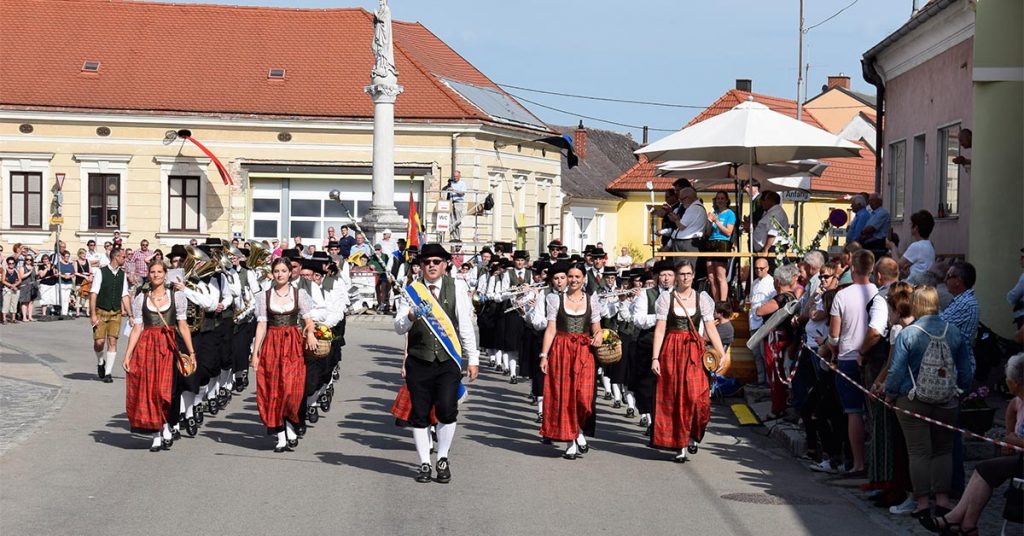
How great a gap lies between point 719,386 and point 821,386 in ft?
14.9

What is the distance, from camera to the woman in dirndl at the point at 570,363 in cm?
1229

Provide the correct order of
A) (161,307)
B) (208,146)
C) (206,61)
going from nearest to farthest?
(161,307), (208,146), (206,61)

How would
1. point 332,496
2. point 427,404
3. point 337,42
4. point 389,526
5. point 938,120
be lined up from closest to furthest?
point 389,526 < point 332,496 < point 427,404 < point 938,120 < point 337,42

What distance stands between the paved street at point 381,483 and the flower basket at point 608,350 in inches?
33.4

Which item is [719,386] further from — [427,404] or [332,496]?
[332,496]

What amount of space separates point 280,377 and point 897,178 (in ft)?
43.8

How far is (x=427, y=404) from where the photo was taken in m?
11.1

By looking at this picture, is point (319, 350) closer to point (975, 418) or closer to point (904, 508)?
point (904, 508)

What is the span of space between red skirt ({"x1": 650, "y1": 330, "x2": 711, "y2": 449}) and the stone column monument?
69.6 ft

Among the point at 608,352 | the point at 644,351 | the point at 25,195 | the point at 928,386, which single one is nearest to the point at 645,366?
the point at 644,351

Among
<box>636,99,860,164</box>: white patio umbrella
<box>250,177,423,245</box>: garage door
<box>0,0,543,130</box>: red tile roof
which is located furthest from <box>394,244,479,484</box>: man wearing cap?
<box>0,0,543,130</box>: red tile roof

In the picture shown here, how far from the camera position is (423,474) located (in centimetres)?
1076

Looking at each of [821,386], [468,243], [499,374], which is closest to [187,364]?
[821,386]

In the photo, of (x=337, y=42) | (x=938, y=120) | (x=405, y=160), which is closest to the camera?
(x=938, y=120)
